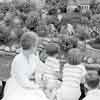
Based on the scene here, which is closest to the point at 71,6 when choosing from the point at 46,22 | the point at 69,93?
the point at 46,22

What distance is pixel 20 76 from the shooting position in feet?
10.9

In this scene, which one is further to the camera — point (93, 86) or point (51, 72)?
point (51, 72)

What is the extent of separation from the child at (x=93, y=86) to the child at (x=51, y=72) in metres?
0.54

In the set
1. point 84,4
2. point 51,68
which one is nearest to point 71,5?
point 84,4

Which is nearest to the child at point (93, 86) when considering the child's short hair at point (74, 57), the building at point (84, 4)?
the child's short hair at point (74, 57)

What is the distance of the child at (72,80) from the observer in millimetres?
3699

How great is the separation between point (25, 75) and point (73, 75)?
684 millimetres

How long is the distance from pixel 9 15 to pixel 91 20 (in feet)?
9.12

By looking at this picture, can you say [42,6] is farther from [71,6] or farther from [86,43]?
[86,43]

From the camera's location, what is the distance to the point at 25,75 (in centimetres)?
334

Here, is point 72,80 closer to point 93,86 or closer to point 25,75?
point 93,86

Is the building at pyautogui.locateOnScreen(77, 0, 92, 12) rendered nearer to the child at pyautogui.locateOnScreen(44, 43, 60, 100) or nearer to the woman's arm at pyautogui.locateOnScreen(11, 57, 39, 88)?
the child at pyautogui.locateOnScreen(44, 43, 60, 100)

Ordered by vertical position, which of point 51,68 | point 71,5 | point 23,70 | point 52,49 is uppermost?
point 71,5

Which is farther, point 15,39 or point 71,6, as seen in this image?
point 71,6
